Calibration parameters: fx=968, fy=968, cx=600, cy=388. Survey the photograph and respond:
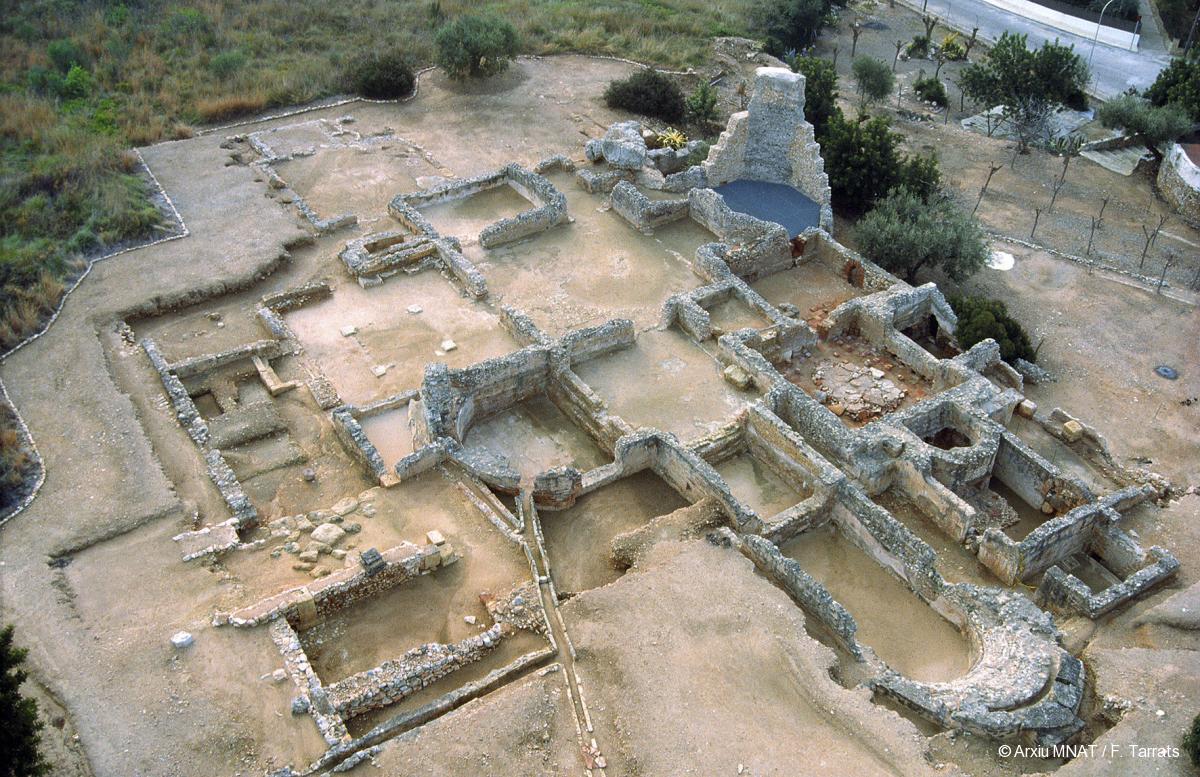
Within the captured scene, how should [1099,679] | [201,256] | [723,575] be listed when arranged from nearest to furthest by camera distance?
[1099,679], [723,575], [201,256]

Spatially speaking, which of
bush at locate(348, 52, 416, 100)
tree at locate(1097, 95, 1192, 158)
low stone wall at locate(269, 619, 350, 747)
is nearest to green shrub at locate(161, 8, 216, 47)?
bush at locate(348, 52, 416, 100)

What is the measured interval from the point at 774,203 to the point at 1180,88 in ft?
50.2

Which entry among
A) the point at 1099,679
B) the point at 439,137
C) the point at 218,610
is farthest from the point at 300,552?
the point at 439,137

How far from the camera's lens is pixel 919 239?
2248 centimetres

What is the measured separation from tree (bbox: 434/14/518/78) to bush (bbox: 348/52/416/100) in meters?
1.29

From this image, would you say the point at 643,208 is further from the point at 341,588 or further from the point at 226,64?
the point at 226,64

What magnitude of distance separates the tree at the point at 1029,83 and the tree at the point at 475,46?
15.3 m

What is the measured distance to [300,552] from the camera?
15.2 m

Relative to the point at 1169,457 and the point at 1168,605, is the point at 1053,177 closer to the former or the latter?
the point at 1169,457

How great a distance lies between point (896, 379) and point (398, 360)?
400 inches

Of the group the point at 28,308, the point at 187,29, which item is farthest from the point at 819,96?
the point at 28,308

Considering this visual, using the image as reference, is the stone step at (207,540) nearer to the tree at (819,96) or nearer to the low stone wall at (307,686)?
the low stone wall at (307,686)

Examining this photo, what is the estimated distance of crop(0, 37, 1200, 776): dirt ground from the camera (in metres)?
12.3

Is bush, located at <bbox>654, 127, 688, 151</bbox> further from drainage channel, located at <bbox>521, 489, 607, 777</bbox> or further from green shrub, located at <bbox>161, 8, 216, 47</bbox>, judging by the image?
green shrub, located at <bbox>161, 8, 216, 47</bbox>
